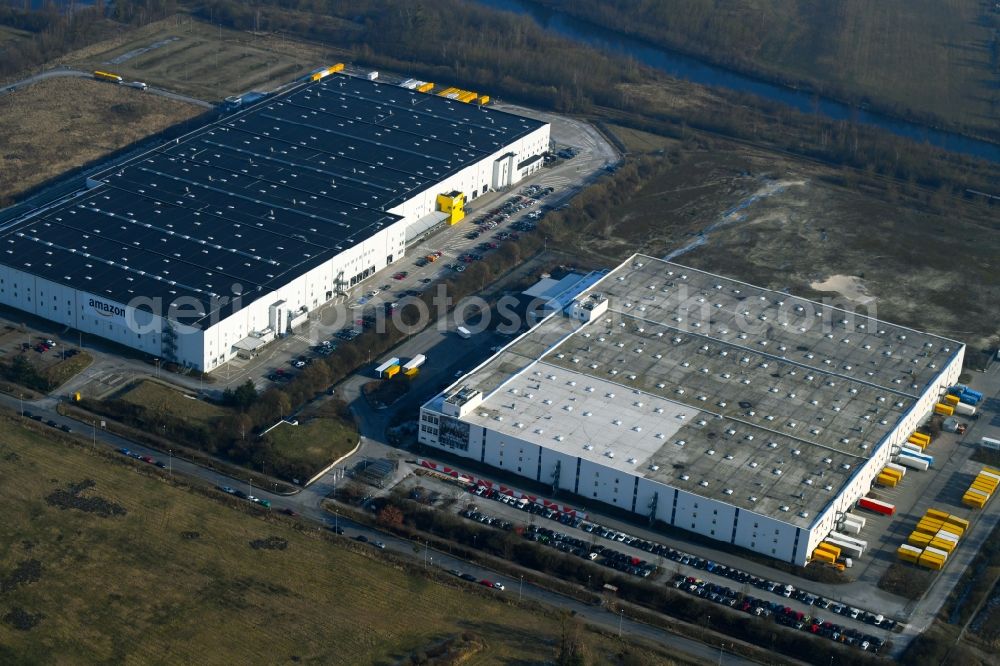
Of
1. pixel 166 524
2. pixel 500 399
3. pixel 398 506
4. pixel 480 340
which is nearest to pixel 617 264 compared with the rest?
pixel 480 340

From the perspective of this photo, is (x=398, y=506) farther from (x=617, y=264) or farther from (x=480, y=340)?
(x=617, y=264)

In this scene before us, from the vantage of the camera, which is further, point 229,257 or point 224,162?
point 224,162

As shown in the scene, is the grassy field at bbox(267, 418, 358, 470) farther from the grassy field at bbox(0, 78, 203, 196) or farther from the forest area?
the forest area

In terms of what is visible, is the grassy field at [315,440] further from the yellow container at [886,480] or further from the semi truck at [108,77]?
the semi truck at [108,77]

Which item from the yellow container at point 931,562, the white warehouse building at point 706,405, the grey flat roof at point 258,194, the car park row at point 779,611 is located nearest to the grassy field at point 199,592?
the car park row at point 779,611

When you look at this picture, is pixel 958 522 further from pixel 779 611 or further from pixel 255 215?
pixel 255 215

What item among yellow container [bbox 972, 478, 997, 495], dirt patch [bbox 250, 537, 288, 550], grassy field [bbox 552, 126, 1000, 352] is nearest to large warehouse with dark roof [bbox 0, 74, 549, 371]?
grassy field [bbox 552, 126, 1000, 352]
